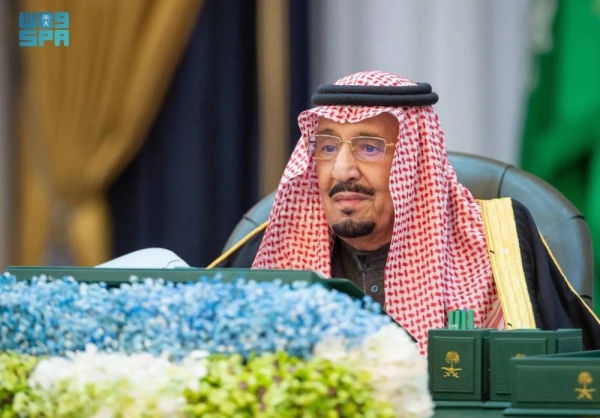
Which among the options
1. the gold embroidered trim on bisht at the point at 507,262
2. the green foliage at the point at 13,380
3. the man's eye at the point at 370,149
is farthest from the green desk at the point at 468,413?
the man's eye at the point at 370,149

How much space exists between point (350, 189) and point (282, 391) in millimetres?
1890

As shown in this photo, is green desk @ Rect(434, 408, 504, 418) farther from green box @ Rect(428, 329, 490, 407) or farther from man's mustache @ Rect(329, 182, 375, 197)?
man's mustache @ Rect(329, 182, 375, 197)

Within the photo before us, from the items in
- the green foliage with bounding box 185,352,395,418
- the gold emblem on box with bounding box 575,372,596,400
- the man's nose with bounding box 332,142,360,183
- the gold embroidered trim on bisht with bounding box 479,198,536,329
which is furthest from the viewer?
the man's nose with bounding box 332,142,360,183

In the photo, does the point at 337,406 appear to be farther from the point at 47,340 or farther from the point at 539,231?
the point at 539,231

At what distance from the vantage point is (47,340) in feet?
4.58

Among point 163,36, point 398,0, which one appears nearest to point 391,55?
point 398,0

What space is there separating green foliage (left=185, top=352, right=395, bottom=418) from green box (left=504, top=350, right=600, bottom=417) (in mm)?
319

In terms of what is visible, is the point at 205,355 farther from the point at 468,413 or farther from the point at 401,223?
the point at 401,223

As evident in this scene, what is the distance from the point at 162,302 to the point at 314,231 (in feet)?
6.21

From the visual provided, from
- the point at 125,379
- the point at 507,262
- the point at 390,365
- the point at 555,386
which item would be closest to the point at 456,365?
the point at 555,386

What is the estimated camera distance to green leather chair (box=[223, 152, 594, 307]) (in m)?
3.06

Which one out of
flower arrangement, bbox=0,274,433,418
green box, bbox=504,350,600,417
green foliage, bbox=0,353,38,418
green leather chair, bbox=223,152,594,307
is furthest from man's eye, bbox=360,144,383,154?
green foliage, bbox=0,353,38,418

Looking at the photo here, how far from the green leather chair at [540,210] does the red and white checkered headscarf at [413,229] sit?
0.14 metres

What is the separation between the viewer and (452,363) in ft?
5.84
